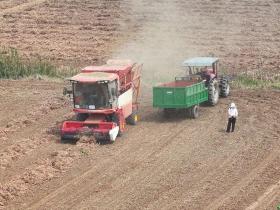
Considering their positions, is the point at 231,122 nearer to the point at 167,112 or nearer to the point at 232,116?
the point at 232,116

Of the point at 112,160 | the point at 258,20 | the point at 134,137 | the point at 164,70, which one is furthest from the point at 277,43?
the point at 112,160

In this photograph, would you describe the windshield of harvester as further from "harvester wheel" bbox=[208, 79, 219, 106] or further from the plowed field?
"harvester wheel" bbox=[208, 79, 219, 106]

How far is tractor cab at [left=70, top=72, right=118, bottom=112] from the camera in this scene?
74.7 ft

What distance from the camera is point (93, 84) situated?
2292cm

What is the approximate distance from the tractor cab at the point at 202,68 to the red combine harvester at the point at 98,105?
522 cm

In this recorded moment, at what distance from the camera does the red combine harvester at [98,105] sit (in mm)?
22516

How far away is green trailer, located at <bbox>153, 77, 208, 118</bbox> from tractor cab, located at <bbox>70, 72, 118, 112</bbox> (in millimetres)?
3030

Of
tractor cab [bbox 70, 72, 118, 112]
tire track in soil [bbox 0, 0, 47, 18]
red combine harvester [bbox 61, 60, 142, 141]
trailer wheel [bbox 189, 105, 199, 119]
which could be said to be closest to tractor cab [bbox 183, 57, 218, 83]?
trailer wheel [bbox 189, 105, 199, 119]

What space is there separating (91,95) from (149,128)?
118 inches

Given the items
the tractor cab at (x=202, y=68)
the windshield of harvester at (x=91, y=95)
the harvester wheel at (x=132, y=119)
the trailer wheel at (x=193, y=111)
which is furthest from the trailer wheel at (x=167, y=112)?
the windshield of harvester at (x=91, y=95)

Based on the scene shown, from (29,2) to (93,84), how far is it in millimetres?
31553

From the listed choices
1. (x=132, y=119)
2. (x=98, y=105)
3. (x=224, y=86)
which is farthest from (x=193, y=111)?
(x=98, y=105)

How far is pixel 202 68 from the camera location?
1147 inches

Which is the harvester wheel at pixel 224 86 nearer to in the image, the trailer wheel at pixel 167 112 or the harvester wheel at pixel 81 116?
the trailer wheel at pixel 167 112
